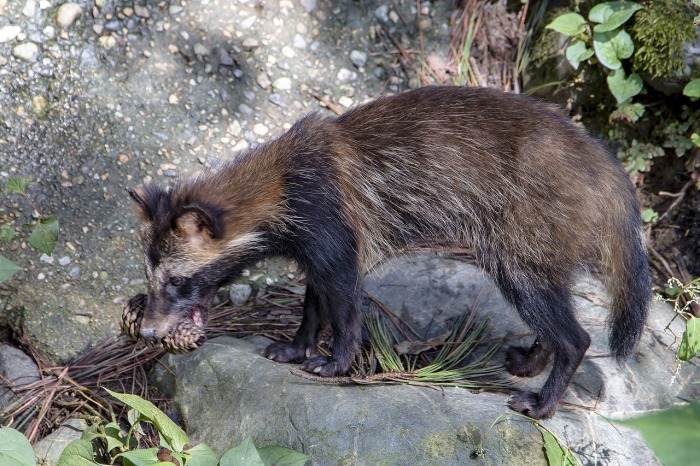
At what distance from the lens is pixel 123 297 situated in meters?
4.77

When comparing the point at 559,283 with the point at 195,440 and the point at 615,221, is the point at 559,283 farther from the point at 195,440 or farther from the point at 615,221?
the point at 195,440

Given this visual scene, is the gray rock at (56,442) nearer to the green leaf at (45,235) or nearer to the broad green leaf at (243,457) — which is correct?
the green leaf at (45,235)

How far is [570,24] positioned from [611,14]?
29 centimetres

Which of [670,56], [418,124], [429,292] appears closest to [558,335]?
[429,292]

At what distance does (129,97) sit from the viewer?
213 inches

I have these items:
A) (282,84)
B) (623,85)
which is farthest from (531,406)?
(282,84)

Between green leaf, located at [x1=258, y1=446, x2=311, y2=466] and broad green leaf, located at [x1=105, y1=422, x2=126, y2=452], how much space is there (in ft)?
2.52

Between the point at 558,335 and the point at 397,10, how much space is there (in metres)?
3.58

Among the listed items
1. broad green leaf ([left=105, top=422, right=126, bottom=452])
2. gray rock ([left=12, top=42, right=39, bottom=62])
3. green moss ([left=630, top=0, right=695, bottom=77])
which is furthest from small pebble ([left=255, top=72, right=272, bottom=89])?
broad green leaf ([left=105, top=422, right=126, bottom=452])

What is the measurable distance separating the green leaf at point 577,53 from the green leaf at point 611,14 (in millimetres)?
156

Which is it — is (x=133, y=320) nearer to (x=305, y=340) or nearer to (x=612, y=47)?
(x=305, y=340)

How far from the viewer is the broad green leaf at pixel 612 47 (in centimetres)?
491

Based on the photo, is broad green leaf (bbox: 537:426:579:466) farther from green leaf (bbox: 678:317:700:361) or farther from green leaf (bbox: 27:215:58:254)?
green leaf (bbox: 27:215:58:254)

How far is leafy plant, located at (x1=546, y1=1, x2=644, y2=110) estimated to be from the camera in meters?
4.91
